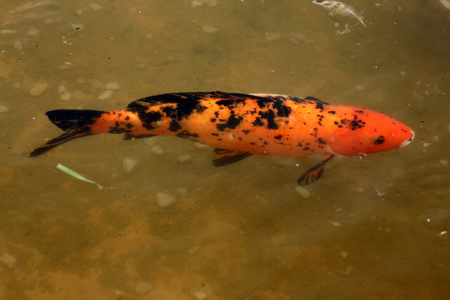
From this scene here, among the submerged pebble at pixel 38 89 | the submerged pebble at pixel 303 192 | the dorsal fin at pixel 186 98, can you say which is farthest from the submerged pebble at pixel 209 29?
the submerged pebble at pixel 303 192

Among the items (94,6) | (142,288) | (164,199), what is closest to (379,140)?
(164,199)

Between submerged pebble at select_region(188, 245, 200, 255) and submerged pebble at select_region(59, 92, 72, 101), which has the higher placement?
submerged pebble at select_region(59, 92, 72, 101)

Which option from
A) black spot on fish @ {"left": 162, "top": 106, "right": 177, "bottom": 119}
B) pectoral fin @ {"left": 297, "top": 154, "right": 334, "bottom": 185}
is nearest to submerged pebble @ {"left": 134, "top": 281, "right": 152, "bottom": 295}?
black spot on fish @ {"left": 162, "top": 106, "right": 177, "bottom": 119}

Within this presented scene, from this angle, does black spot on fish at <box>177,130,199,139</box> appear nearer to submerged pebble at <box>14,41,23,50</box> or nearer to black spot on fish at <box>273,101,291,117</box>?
black spot on fish at <box>273,101,291,117</box>

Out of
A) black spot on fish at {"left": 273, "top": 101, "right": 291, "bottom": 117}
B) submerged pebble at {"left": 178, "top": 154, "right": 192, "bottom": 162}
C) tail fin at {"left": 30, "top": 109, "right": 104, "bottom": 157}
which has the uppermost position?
black spot on fish at {"left": 273, "top": 101, "right": 291, "bottom": 117}

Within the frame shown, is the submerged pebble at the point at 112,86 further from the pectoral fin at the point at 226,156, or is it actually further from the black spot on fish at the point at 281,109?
the black spot on fish at the point at 281,109

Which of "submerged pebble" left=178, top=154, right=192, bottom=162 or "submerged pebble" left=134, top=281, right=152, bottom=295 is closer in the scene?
"submerged pebble" left=134, top=281, right=152, bottom=295
